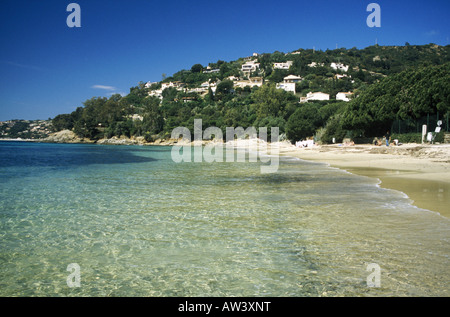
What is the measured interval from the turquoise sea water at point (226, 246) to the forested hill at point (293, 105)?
1253 inches

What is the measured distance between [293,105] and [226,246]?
3729 inches

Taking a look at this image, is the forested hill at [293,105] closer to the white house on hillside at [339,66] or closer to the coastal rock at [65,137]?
the white house on hillside at [339,66]

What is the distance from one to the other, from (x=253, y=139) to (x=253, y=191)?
217 ft

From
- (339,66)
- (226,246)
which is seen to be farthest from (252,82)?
(226,246)

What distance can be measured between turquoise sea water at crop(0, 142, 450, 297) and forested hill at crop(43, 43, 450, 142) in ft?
104

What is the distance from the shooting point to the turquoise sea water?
4700mm

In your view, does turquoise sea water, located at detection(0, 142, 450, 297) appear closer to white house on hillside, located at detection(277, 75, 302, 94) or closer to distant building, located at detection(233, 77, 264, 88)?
white house on hillside, located at detection(277, 75, 302, 94)

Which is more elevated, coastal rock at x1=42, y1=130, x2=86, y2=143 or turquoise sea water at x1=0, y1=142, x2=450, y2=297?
coastal rock at x1=42, y1=130, x2=86, y2=143

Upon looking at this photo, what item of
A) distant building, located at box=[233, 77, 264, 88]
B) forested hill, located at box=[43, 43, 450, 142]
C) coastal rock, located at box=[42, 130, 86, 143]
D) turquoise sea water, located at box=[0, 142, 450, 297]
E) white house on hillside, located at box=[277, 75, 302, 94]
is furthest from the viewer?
distant building, located at box=[233, 77, 264, 88]

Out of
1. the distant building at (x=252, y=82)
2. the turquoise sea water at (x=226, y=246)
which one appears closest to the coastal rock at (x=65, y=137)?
the distant building at (x=252, y=82)

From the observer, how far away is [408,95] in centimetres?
3803

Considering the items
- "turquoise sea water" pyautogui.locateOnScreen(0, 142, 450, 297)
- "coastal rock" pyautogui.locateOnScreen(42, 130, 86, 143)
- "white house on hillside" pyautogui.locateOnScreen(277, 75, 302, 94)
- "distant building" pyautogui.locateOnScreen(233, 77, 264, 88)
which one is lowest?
"turquoise sea water" pyautogui.locateOnScreen(0, 142, 450, 297)

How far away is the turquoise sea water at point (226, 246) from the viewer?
15.4ft

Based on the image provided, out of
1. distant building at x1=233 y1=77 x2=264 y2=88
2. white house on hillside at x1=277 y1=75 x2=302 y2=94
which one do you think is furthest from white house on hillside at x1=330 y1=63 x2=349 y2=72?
distant building at x1=233 y1=77 x2=264 y2=88
